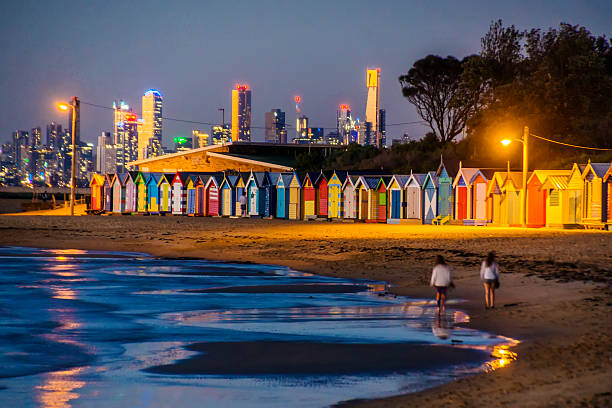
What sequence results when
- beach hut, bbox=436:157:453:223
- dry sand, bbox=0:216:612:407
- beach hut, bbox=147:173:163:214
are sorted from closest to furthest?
dry sand, bbox=0:216:612:407 < beach hut, bbox=436:157:453:223 < beach hut, bbox=147:173:163:214

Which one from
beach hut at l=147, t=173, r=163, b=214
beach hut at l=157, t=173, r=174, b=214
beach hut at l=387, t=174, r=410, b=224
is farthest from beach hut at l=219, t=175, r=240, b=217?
beach hut at l=387, t=174, r=410, b=224

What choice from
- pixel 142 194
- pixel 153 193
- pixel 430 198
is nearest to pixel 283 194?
pixel 430 198

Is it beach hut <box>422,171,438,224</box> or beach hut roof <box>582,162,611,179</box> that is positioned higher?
beach hut roof <box>582,162,611,179</box>

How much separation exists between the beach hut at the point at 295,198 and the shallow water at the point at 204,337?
29.9 meters

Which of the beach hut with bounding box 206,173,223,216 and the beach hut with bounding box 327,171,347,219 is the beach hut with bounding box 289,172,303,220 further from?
the beach hut with bounding box 206,173,223,216

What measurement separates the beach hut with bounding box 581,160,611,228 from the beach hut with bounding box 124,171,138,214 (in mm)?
39440

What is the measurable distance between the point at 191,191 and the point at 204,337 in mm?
48262

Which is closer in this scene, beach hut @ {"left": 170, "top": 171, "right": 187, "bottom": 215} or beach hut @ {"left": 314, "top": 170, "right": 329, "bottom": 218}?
beach hut @ {"left": 314, "top": 170, "right": 329, "bottom": 218}

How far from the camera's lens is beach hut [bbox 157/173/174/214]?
62188 millimetres

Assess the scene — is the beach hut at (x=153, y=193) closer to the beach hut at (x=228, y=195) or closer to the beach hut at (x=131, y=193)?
the beach hut at (x=131, y=193)

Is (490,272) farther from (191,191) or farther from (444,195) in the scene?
(191,191)

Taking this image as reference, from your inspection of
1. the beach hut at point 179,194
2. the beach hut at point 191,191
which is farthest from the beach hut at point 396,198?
the beach hut at point 179,194

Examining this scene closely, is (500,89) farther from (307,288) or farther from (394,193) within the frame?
(307,288)

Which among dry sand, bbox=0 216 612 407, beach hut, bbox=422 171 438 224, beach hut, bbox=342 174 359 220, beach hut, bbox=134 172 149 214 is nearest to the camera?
dry sand, bbox=0 216 612 407
